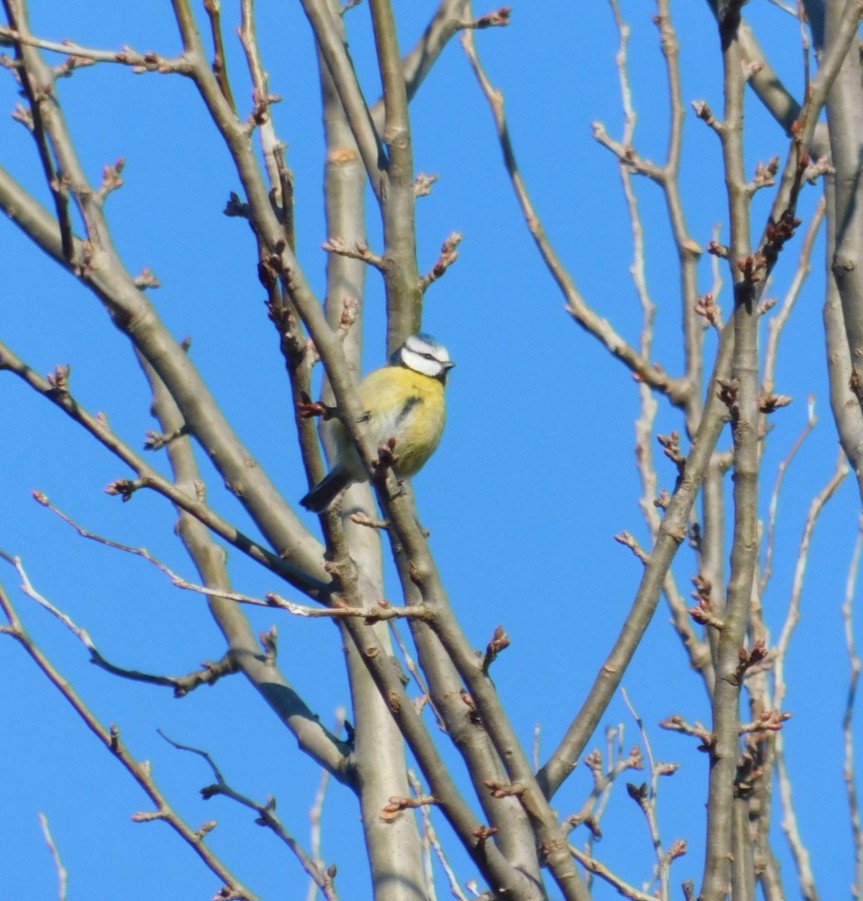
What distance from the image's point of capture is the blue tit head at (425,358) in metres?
3.39

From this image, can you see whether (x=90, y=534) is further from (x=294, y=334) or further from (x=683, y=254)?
(x=683, y=254)

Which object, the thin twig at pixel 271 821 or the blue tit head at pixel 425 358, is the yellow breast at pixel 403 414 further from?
the thin twig at pixel 271 821

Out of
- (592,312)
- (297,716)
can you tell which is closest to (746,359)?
(592,312)

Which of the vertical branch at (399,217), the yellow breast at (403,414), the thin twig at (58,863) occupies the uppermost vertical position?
the yellow breast at (403,414)

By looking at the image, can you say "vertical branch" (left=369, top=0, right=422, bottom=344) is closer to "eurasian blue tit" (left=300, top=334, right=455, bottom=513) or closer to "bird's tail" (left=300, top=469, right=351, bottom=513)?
"bird's tail" (left=300, top=469, right=351, bottom=513)

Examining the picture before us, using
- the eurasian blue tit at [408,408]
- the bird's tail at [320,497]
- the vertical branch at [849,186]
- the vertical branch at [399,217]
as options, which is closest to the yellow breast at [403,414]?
the eurasian blue tit at [408,408]

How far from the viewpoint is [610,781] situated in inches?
141

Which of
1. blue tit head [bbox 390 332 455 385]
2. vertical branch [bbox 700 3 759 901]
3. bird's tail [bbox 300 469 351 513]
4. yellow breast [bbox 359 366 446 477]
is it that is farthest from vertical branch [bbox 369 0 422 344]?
yellow breast [bbox 359 366 446 477]

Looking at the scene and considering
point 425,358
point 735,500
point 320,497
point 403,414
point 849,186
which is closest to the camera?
point 735,500

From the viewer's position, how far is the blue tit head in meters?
3.39

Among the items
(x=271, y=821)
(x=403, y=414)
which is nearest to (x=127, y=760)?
(x=271, y=821)

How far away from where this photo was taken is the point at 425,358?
424 centimetres

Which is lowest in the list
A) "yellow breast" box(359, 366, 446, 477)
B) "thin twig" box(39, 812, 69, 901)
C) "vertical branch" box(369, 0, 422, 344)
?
"thin twig" box(39, 812, 69, 901)

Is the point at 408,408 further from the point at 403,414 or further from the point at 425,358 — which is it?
the point at 425,358
